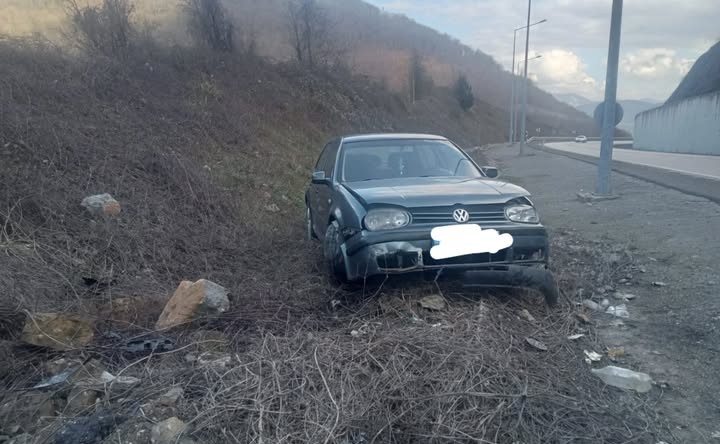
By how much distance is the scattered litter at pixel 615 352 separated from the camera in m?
3.83

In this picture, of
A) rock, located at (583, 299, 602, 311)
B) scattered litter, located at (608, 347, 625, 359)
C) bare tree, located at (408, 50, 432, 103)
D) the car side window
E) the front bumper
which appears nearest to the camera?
scattered litter, located at (608, 347, 625, 359)

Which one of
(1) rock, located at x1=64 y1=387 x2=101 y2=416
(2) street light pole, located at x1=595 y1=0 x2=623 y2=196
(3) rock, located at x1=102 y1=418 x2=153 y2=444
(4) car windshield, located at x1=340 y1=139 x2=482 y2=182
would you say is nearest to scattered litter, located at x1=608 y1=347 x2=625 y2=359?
(4) car windshield, located at x1=340 y1=139 x2=482 y2=182

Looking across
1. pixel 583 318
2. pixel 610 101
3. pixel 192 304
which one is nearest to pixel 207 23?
pixel 610 101

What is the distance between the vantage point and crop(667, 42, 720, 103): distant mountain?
49.5 meters

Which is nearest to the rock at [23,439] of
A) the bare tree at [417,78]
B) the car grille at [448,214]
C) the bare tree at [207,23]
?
the car grille at [448,214]

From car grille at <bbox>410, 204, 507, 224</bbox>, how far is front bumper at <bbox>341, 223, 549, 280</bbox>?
0.08m

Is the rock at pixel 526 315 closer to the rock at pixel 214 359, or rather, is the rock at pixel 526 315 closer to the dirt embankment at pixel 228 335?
the dirt embankment at pixel 228 335

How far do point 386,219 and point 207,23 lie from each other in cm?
1706

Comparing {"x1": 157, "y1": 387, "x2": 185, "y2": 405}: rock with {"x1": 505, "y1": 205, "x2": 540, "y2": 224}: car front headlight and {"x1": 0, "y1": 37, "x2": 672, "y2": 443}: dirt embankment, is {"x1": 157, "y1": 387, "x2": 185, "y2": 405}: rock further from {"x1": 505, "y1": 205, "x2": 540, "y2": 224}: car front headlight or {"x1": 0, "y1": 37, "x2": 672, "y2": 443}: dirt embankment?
{"x1": 505, "y1": 205, "x2": 540, "y2": 224}: car front headlight

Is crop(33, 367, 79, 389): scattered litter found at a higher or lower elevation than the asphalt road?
higher

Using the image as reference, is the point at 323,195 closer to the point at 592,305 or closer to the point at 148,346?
the point at 148,346

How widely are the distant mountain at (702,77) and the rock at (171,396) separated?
2149 inches

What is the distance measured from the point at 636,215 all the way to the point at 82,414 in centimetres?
854

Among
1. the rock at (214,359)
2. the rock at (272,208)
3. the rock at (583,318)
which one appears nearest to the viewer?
the rock at (214,359)
